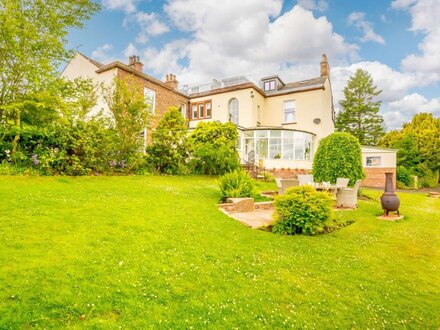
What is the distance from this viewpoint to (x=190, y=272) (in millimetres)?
3844

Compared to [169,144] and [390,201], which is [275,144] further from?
[390,201]

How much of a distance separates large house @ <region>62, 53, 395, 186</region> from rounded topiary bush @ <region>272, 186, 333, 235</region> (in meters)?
16.0

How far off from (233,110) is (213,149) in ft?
40.1

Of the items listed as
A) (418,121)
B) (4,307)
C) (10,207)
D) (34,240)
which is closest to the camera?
(4,307)

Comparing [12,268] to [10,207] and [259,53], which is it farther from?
[259,53]

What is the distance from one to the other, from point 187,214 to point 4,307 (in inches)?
180

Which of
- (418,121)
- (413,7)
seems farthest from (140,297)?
(418,121)

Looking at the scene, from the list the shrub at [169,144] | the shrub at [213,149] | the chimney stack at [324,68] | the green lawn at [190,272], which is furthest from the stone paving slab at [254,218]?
the chimney stack at [324,68]

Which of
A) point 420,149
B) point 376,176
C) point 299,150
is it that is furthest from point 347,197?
point 420,149

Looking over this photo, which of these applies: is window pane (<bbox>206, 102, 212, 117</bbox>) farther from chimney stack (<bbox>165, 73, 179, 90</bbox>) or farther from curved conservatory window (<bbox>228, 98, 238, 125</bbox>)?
chimney stack (<bbox>165, 73, 179, 90</bbox>)

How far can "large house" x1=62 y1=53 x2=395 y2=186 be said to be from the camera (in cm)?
2302

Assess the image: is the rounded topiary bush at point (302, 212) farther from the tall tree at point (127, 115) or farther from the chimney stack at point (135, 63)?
the chimney stack at point (135, 63)

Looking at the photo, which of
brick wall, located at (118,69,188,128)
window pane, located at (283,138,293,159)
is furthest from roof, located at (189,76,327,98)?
window pane, located at (283,138,293,159)

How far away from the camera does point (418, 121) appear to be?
126ft
